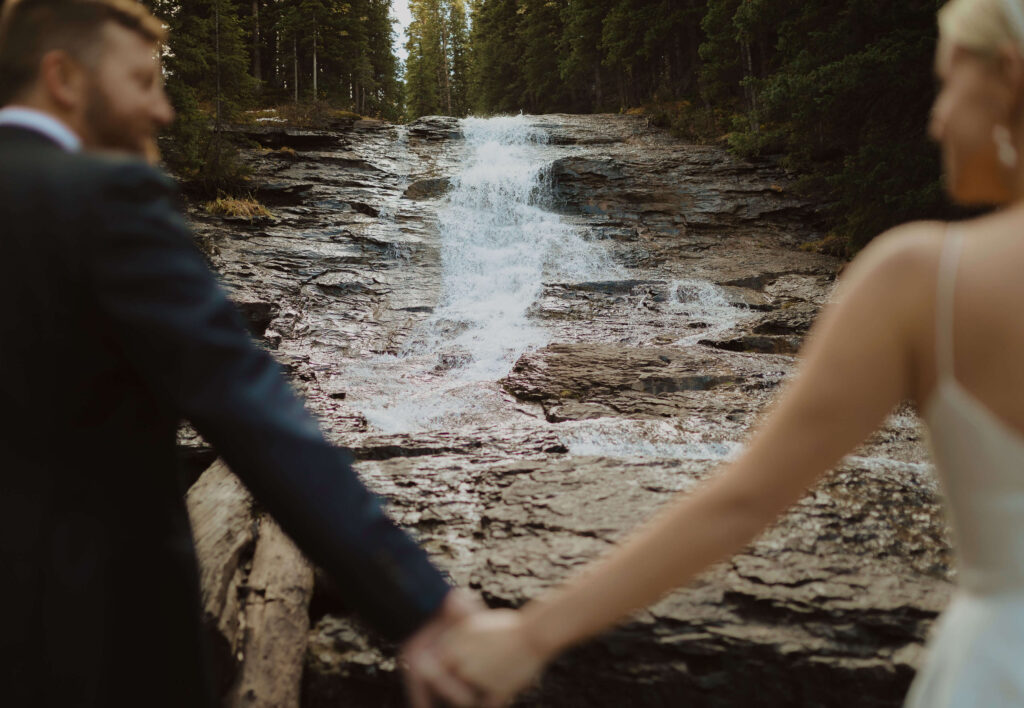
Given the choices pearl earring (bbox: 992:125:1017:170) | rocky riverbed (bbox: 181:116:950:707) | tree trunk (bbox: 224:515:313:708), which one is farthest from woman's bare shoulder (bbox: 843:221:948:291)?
tree trunk (bbox: 224:515:313:708)

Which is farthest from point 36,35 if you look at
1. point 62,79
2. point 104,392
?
point 104,392

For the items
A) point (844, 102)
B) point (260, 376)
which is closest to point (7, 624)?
point (260, 376)

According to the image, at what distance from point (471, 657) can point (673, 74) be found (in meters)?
31.3

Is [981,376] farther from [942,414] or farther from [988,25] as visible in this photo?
[988,25]

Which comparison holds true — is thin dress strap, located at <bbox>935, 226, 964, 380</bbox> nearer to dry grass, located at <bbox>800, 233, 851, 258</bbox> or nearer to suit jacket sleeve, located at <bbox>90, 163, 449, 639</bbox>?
suit jacket sleeve, located at <bbox>90, 163, 449, 639</bbox>

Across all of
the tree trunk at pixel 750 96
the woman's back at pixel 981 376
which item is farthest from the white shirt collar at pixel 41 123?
the tree trunk at pixel 750 96

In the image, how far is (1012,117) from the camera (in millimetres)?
949

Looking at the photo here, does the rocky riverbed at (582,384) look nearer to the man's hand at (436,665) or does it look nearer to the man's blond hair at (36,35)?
the man's hand at (436,665)

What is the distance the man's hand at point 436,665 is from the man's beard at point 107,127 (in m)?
1.09

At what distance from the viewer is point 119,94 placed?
1.26m

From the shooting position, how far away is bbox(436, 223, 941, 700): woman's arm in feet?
3.10

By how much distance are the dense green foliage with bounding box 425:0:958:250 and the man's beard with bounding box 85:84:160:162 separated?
461 inches

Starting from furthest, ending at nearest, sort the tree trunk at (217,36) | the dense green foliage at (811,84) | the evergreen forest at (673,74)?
the tree trunk at (217,36), the evergreen forest at (673,74), the dense green foliage at (811,84)

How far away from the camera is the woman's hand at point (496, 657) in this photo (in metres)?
1.13
